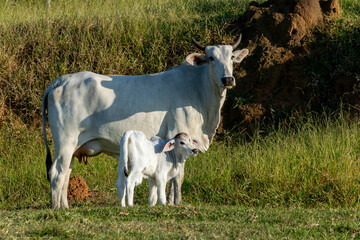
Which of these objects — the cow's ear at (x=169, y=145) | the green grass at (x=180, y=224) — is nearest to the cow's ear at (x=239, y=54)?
the cow's ear at (x=169, y=145)

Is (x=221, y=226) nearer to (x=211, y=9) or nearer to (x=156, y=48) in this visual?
(x=156, y=48)

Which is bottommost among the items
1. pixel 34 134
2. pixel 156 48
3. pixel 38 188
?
pixel 38 188

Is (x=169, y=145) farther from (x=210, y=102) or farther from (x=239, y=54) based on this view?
(x=239, y=54)

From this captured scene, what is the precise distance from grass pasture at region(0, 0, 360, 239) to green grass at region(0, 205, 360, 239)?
0.4 inches

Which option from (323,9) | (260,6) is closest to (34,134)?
(260,6)

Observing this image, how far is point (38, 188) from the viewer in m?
9.09

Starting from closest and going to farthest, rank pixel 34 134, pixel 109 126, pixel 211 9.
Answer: pixel 109 126 → pixel 34 134 → pixel 211 9

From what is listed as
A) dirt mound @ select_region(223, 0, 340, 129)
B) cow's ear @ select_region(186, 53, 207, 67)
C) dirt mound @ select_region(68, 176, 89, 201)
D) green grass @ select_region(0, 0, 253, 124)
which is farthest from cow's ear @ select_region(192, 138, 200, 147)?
green grass @ select_region(0, 0, 253, 124)

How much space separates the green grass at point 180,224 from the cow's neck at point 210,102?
5.31 ft

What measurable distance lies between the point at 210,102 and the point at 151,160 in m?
1.49

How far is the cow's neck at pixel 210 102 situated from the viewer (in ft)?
24.8

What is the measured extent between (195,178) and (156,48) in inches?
137

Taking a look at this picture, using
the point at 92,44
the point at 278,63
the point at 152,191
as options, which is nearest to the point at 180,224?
the point at 152,191

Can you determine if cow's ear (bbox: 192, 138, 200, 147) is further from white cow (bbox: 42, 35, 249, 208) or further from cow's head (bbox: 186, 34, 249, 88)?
cow's head (bbox: 186, 34, 249, 88)
